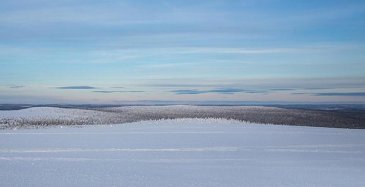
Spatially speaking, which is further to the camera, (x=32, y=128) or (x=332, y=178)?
(x=32, y=128)

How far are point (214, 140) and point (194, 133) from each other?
9.52 feet

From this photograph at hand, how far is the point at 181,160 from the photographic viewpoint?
13.6m

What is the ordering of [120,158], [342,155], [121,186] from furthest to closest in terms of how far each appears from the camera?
[342,155]
[120,158]
[121,186]

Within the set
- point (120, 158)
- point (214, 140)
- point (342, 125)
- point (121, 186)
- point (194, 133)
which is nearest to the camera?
point (121, 186)

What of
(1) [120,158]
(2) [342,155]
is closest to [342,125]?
(2) [342,155]

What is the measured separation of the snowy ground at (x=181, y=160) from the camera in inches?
422

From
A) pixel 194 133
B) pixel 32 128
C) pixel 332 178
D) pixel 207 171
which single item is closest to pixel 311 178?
Result: pixel 332 178

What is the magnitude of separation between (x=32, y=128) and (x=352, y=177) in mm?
18223

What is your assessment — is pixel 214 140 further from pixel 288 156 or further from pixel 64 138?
pixel 64 138

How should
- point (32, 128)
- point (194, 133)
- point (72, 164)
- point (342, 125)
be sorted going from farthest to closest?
point (342, 125), point (32, 128), point (194, 133), point (72, 164)

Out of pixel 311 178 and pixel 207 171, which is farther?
pixel 207 171

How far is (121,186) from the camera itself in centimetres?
1005

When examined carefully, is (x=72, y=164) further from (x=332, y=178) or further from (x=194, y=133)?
(x=194, y=133)

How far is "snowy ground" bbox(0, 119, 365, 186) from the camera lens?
35.2ft
